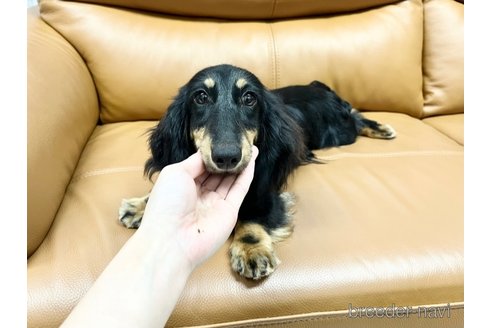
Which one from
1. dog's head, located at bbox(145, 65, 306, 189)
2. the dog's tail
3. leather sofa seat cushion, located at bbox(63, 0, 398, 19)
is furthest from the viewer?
leather sofa seat cushion, located at bbox(63, 0, 398, 19)

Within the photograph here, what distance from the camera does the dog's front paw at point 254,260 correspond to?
1036mm

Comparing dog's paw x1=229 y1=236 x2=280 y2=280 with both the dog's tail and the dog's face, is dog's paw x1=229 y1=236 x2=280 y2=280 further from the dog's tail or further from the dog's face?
the dog's tail

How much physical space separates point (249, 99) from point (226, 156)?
336 millimetres

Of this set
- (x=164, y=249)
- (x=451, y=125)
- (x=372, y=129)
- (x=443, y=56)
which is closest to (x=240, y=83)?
(x=164, y=249)

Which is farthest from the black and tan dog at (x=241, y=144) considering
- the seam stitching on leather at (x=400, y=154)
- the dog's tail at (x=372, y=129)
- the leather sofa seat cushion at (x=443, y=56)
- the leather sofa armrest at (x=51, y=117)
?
the leather sofa seat cushion at (x=443, y=56)

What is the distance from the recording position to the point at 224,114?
1.27 m

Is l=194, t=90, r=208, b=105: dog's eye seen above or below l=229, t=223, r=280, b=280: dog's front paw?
above

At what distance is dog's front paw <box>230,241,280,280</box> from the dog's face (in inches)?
8.8

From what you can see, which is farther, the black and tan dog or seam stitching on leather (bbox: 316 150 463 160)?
seam stitching on leather (bbox: 316 150 463 160)

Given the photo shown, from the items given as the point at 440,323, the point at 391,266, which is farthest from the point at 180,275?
the point at 440,323

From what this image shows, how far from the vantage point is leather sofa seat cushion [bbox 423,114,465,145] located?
6.12 ft

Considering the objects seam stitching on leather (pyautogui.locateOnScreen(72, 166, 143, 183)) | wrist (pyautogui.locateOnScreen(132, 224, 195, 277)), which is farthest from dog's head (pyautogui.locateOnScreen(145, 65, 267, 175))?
wrist (pyautogui.locateOnScreen(132, 224, 195, 277))

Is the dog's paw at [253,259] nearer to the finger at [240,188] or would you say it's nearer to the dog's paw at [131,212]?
the finger at [240,188]

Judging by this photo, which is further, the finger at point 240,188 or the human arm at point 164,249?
the finger at point 240,188
